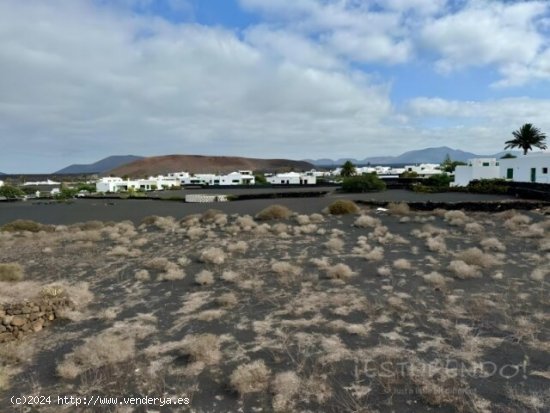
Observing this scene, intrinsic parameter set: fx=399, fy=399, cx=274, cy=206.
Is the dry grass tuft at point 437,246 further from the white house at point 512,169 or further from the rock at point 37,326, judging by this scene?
the white house at point 512,169

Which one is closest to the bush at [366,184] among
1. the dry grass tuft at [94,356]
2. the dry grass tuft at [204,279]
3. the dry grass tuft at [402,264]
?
the dry grass tuft at [402,264]

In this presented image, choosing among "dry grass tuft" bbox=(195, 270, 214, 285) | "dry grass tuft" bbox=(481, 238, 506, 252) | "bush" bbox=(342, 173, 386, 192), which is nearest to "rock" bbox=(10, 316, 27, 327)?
"dry grass tuft" bbox=(195, 270, 214, 285)

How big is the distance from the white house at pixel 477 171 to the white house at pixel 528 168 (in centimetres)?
123

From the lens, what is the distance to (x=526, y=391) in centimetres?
642

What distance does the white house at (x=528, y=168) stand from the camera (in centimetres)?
4831

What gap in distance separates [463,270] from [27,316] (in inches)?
498

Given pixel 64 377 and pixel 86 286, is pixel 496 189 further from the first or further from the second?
pixel 64 377

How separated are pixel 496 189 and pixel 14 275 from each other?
49.7 meters

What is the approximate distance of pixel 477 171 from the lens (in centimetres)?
5847

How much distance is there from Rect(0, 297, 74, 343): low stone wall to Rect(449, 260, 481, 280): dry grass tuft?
11803 millimetres

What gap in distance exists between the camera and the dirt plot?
21.9ft

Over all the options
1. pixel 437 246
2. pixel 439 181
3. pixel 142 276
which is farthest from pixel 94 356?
pixel 439 181

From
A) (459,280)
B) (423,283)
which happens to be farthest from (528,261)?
(423,283)

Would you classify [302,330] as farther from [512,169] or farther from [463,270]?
[512,169]
